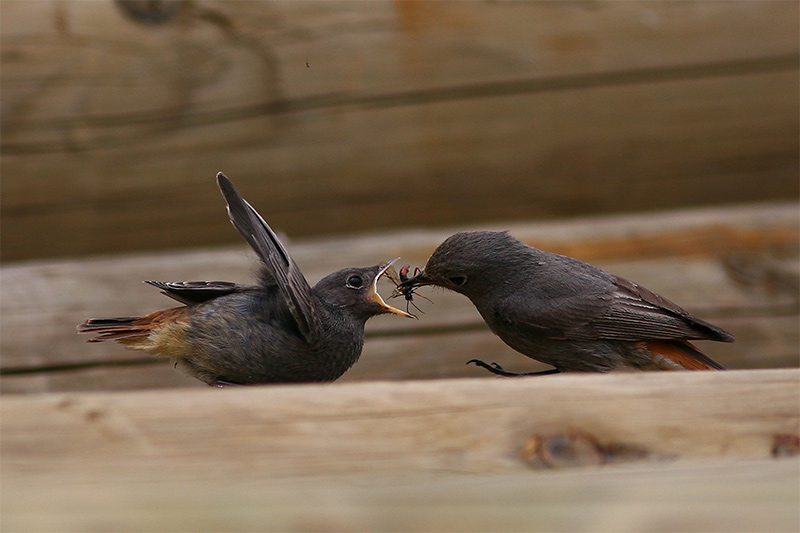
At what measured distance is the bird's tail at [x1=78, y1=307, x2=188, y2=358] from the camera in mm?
2531

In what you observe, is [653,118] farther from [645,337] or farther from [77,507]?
[77,507]

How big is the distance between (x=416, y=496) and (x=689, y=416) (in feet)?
1.85

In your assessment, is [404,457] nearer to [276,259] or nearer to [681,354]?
[276,259]

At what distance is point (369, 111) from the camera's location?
373 cm

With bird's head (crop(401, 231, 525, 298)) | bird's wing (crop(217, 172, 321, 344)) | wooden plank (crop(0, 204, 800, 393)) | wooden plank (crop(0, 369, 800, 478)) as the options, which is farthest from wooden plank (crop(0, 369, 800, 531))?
wooden plank (crop(0, 204, 800, 393))

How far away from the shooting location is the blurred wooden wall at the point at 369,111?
3627 millimetres

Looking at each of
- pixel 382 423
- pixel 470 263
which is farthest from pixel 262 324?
pixel 382 423

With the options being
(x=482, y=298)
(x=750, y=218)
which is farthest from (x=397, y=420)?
(x=750, y=218)

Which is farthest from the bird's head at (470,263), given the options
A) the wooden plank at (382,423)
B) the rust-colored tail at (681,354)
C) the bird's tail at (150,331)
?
the wooden plank at (382,423)

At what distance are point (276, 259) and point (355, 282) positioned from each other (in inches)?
16.0

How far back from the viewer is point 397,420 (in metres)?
1.56

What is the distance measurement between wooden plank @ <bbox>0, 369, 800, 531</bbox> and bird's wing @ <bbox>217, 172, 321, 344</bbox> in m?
0.69

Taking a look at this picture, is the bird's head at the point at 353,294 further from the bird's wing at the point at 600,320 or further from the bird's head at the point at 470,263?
the bird's wing at the point at 600,320

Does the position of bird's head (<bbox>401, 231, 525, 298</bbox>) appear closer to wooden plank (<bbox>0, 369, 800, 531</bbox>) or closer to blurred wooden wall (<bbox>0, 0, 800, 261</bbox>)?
blurred wooden wall (<bbox>0, 0, 800, 261</bbox>)
